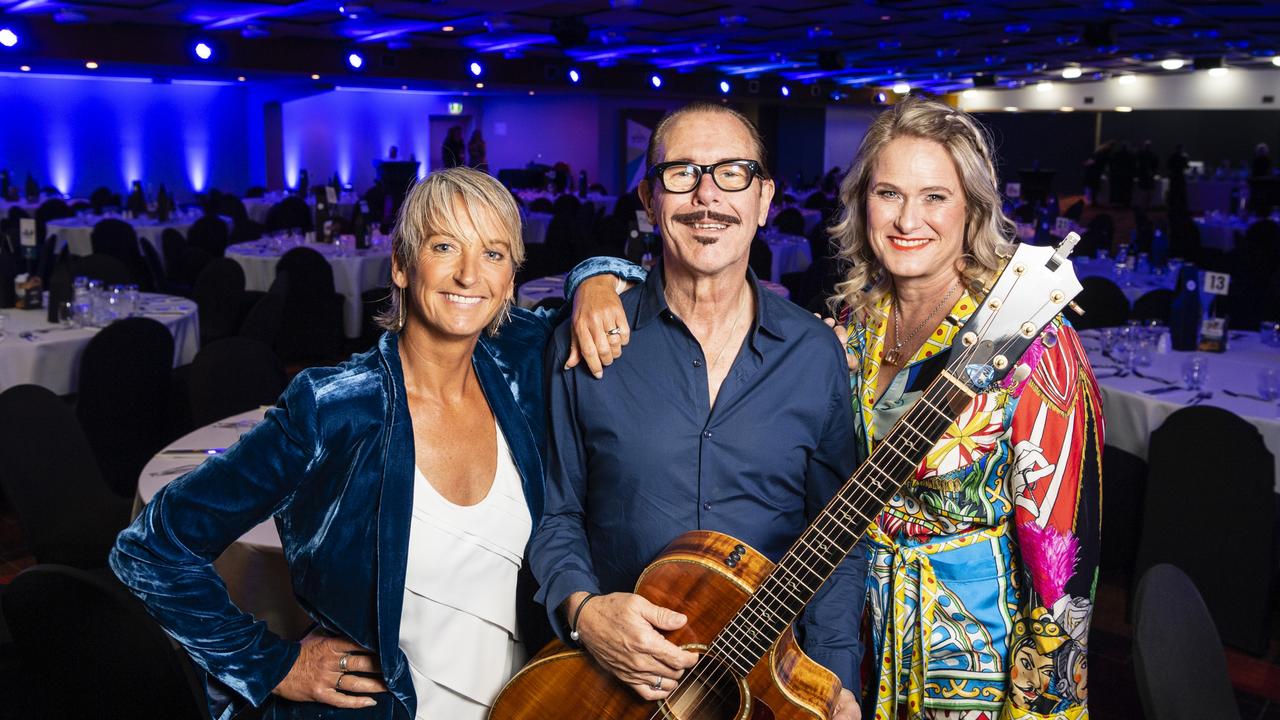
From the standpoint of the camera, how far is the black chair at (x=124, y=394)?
417 centimetres

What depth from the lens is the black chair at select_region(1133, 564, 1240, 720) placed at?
5.02 feet

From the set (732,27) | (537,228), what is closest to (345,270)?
A: (537,228)

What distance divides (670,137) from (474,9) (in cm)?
1056

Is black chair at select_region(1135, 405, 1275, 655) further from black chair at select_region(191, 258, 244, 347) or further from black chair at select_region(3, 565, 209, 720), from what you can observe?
black chair at select_region(191, 258, 244, 347)

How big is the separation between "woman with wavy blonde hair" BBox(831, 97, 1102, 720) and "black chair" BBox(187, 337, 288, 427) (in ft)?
8.39

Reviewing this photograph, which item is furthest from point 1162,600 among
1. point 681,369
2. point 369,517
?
point 369,517

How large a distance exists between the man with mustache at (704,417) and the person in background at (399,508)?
0.24ft

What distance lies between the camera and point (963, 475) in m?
1.73

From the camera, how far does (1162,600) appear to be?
1.68 metres

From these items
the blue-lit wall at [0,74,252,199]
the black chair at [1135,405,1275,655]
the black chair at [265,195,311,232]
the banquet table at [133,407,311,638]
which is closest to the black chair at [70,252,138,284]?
the banquet table at [133,407,311,638]

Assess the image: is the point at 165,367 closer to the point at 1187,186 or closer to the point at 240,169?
the point at 240,169

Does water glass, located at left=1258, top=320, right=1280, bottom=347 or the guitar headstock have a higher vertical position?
the guitar headstock

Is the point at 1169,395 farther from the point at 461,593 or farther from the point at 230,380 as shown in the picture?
the point at 230,380

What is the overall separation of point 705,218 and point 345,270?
706 cm
